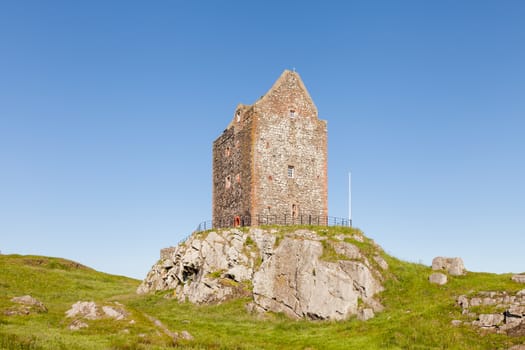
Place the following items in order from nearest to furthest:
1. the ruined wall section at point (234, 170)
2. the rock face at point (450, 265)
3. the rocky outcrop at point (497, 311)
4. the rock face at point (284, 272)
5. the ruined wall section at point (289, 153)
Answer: the rocky outcrop at point (497, 311) → the rock face at point (284, 272) → the rock face at point (450, 265) → the ruined wall section at point (289, 153) → the ruined wall section at point (234, 170)

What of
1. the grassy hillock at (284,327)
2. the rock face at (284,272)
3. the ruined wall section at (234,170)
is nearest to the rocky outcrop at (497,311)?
the grassy hillock at (284,327)

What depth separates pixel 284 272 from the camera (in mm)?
45438

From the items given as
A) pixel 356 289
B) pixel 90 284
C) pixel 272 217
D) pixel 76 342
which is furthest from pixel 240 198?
pixel 76 342

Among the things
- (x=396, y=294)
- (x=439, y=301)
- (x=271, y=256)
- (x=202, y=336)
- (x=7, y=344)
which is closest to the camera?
(x=7, y=344)

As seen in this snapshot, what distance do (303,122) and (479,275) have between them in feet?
Answer: 78.8

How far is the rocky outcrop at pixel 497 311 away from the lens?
30.5 metres

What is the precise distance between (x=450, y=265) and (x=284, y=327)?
15.1 meters

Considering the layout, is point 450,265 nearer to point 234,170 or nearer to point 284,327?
point 284,327

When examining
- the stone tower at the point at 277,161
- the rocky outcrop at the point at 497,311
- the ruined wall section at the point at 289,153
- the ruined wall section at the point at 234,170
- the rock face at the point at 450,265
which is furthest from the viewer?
the ruined wall section at the point at 234,170

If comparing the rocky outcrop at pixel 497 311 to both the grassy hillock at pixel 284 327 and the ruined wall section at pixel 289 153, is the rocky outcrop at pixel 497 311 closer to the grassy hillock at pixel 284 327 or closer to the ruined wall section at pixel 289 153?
the grassy hillock at pixel 284 327

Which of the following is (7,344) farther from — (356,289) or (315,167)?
(315,167)

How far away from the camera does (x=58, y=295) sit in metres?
54.5

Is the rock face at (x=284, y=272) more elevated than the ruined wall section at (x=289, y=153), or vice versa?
the ruined wall section at (x=289, y=153)

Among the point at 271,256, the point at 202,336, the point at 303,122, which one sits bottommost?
the point at 202,336
